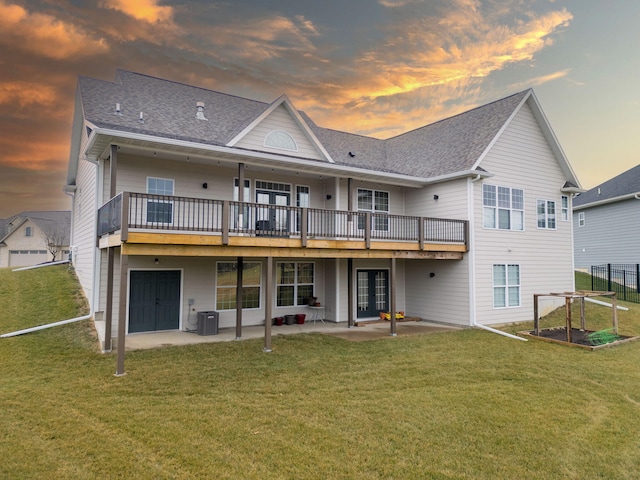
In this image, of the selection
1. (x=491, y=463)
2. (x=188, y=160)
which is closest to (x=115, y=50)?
(x=188, y=160)

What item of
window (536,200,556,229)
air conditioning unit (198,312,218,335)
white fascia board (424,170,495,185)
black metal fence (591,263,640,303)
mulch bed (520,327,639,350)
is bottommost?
mulch bed (520,327,639,350)

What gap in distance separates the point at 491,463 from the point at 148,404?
17.0ft

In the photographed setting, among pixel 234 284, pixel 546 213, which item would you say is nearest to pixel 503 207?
pixel 546 213

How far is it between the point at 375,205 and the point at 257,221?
6.58m

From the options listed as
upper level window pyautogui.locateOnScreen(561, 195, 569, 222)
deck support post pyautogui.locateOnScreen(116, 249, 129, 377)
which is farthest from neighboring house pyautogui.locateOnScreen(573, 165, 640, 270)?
deck support post pyautogui.locateOnScreen(116, 249, 129, 377)

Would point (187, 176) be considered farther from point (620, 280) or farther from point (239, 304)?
point (620, 280)

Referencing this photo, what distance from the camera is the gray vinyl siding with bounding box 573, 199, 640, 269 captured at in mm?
23922

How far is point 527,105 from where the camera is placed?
53.7 ft

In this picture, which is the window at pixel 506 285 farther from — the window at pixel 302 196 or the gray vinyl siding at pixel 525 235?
the window at pixel 302 196

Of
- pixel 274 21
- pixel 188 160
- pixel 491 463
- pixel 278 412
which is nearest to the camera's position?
pixel 491 463

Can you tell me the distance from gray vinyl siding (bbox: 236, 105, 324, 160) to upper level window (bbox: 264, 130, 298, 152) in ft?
0.33

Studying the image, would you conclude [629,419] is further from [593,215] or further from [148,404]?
[593,215]

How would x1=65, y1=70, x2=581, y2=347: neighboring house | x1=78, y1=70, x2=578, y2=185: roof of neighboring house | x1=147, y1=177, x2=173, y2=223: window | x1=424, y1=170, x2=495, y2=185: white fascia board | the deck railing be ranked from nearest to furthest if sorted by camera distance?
the deck railing < x1=65, y1=70, x2=581, y2=347: neighboring house < x1=147, y1=177, x2=173, y2=223: window < x1=78, y1=70, x2=578, y2=185: roof of neighboring house < x1=424, y1=170, x2=495, y2=185: white fascia board

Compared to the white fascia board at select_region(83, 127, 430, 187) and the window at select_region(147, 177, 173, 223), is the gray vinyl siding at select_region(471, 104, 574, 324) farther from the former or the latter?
the window at select_region(147, 177, 173, 223)
